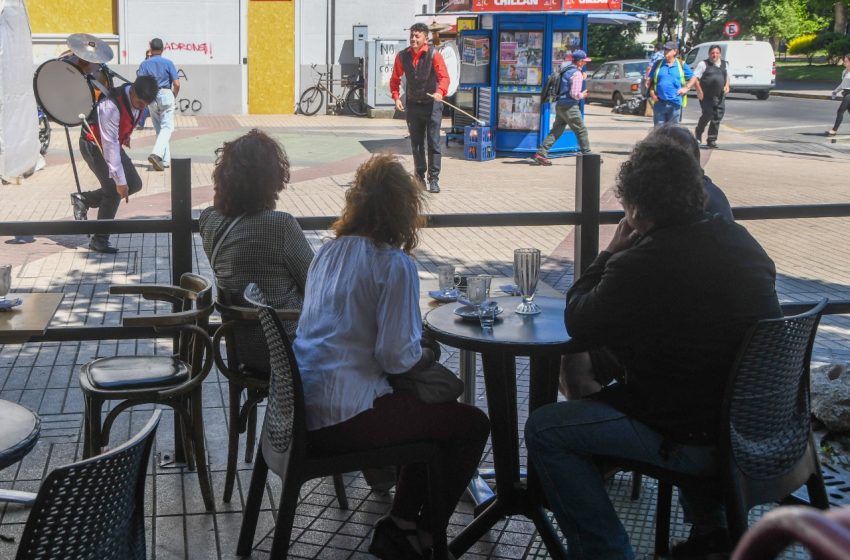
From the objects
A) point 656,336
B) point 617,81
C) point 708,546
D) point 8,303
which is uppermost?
point 617,81

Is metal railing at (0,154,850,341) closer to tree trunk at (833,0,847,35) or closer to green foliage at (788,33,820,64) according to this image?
green foliage at (788,33,820,64)

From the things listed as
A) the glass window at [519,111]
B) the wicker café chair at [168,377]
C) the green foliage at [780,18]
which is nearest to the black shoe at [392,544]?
the wicker café chair at [168,377]

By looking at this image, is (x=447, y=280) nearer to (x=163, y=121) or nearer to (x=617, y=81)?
(x=163, y=121)

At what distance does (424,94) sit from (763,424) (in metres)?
9.48

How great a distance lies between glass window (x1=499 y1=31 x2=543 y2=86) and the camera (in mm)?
15773

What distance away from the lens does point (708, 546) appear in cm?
337

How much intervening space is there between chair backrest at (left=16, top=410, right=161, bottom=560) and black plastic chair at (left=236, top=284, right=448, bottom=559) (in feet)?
3.48

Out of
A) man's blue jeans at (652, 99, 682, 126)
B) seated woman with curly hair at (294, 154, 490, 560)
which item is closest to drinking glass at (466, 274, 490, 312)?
seated woman with curly hair at (294, 154, 490, 560)

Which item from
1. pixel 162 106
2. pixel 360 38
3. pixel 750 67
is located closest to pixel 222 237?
pixel 162 106

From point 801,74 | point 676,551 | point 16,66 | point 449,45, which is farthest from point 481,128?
point 801,74

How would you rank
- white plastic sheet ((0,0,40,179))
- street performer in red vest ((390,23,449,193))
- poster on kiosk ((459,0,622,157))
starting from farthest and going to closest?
poster on kiosk ((459,0,622,157)) < street performer in red vest ((390,23,449,193)) < white plastic sheet ((0,0,40,179))

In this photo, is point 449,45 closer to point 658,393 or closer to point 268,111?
point 268,111

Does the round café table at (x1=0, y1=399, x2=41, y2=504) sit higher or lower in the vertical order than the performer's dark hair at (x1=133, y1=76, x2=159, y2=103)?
lower

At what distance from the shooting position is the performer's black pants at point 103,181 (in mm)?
9219
